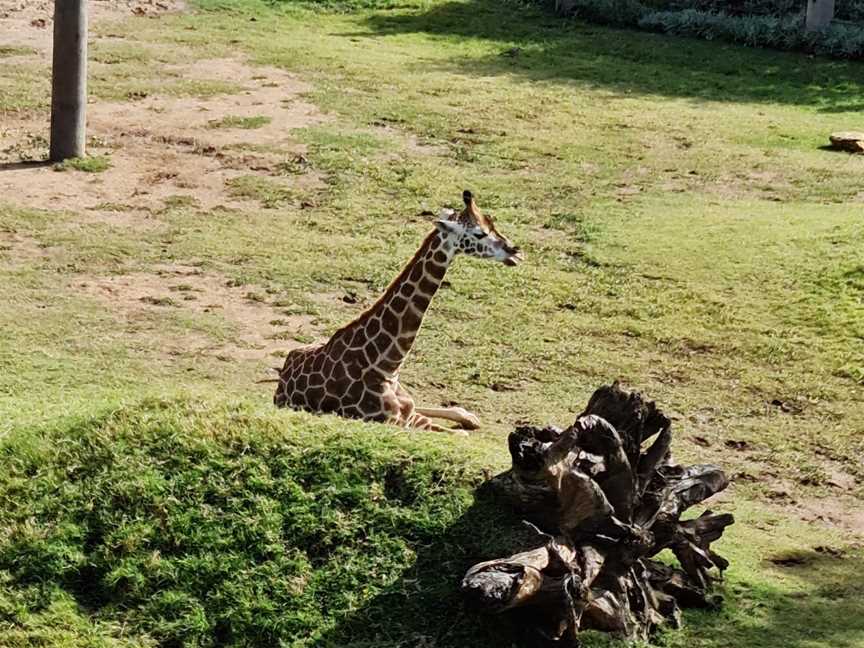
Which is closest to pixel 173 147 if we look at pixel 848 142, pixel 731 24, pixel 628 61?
pixel 848 142

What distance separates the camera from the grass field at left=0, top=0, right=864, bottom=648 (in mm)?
5953

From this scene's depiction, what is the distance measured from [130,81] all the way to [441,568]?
11444mm

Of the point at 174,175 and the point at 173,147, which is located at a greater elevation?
the point at 173,147

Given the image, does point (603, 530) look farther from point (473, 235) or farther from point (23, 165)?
point (23, 165)

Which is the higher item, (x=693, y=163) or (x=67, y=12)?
(x=67, y=12)

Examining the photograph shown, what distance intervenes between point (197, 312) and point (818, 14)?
42.2 ft

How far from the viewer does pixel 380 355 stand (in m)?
8.21

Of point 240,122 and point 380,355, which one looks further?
point 240,122

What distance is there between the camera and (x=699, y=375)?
10156 mm

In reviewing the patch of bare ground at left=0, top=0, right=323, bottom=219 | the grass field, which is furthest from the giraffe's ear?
the patch of bare ground at left=0, top=0, right=323, bottom=219

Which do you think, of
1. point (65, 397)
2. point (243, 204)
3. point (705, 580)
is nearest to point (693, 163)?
point (243, 204)

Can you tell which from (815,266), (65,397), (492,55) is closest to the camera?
(65,397)

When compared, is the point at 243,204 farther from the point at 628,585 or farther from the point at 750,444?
the point at 628,585

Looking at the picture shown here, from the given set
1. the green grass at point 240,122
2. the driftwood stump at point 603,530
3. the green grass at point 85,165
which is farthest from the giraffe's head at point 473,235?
the green grass at point 240,122
